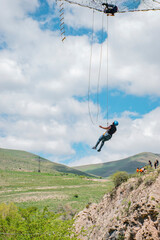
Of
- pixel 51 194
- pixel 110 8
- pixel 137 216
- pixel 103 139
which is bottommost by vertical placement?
pixel 51 194

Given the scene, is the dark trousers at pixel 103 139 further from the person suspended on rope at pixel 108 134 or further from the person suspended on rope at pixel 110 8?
the person suspended on rope at pixel 110 8

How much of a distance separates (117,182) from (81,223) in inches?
299

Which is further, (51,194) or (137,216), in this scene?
(51,194)

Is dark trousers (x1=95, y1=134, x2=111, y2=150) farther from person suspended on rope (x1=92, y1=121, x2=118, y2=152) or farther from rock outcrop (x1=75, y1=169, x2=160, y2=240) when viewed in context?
rock outcrop (x1=75, y1=169, x2=160, y2=240)

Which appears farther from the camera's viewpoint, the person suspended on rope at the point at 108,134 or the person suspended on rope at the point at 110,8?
the person suspended on rope at the point at 108,134

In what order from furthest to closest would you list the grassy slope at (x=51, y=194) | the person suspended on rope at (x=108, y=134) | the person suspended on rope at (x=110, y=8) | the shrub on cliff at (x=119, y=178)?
the grassy slope at (x=51, y=194)
the shrub on cliff at (x=119, y=178)
the person suspended on rope at (x=108, y=134)
the person suspended on rope at (x=110, y=8)

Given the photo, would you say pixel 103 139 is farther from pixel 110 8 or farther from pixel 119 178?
pixel 119 178

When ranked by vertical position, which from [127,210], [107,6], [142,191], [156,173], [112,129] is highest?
[107,6]

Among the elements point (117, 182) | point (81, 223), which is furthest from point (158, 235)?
point (81, 223)

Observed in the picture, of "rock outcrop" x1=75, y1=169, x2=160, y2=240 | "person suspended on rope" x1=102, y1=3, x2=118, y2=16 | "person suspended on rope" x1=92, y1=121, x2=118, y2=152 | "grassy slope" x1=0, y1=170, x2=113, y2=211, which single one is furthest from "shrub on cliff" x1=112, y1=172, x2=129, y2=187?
"person suspended on rope" x1=102, y1=3, x2=118, y2=16

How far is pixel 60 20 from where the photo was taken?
49.4 feet

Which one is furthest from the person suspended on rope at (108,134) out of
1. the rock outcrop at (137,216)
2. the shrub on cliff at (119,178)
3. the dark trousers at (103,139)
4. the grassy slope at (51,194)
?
the grassy slope at (51,194)

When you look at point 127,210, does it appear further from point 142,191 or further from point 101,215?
point 101,215

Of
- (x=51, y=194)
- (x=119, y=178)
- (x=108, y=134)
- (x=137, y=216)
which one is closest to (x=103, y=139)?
(x=108, y=134)
